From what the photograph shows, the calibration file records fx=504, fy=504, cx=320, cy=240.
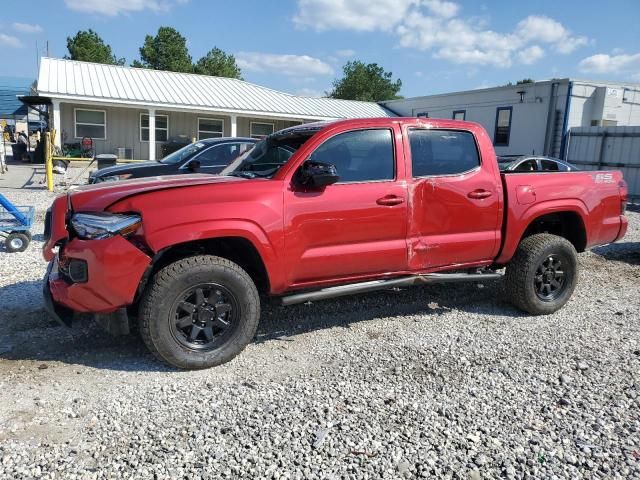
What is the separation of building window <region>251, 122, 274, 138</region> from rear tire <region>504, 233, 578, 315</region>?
2072 cm

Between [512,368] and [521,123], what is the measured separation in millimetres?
18273

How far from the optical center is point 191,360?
3.67 metres

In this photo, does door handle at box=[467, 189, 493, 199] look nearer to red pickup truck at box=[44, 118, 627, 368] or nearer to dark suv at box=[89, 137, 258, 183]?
red pickup truck at box=[44, 118, 627, 368]

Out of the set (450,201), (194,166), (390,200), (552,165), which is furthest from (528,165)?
(390,200)

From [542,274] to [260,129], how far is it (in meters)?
21.2

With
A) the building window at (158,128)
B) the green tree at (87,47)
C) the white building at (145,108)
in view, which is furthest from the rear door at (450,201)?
the green tree at (87,47)

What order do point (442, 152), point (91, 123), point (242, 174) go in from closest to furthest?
1. point (242, 174)
2. point (442, 152)
3. point (91, 123)

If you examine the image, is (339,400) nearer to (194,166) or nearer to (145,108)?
(194,166)

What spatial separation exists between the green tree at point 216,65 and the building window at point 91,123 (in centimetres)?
3709

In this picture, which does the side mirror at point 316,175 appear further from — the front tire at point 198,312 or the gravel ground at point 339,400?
the gravel ground at point 339,400

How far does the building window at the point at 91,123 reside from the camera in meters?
20.7

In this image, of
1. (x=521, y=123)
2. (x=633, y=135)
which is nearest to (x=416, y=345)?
(x=633, y=135)

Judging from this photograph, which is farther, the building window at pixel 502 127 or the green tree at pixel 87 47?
the green tree at pixel 87 47

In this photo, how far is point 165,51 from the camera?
53.1 metres
